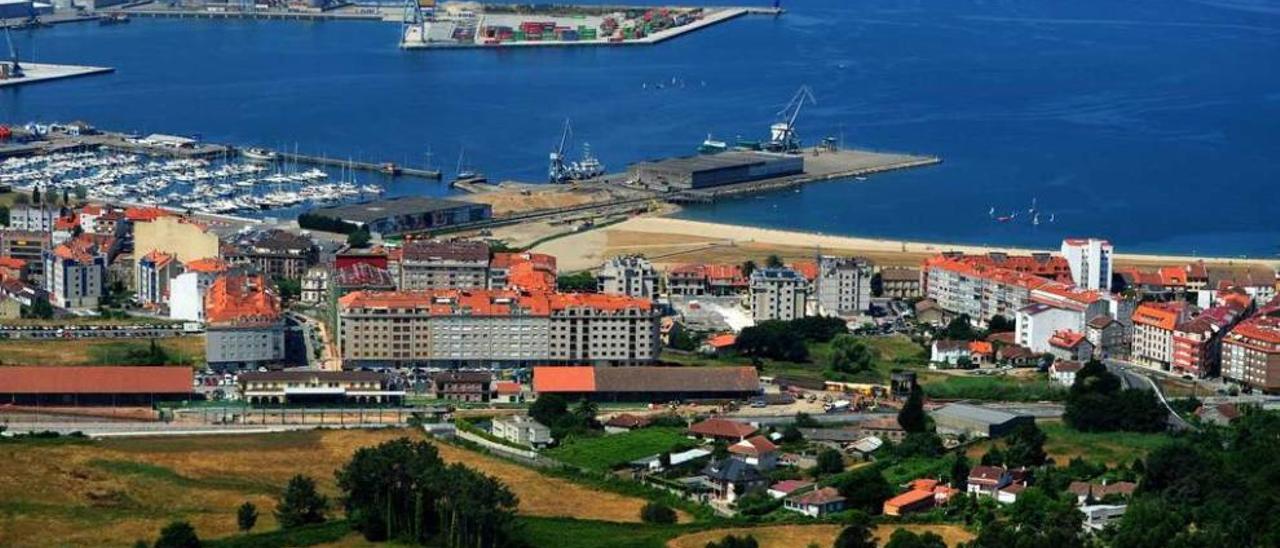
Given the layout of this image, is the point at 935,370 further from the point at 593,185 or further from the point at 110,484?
the point at 593,185

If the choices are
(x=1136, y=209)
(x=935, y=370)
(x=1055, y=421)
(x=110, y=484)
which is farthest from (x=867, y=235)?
(x=110, y=484)

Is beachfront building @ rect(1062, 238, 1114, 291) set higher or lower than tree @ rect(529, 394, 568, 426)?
higher

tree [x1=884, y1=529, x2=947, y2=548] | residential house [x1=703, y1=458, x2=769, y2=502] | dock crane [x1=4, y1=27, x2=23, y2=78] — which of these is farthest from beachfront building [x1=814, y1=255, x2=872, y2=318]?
dock crane [x1=4, y1=27, x2=23, y2=78]

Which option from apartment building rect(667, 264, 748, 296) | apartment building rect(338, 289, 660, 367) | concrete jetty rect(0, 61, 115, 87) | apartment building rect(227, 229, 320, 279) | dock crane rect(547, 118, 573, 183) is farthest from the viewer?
concrete jetty rect(0, 61, 115, 87)

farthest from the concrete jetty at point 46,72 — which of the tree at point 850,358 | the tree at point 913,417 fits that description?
the tree at point 913,417

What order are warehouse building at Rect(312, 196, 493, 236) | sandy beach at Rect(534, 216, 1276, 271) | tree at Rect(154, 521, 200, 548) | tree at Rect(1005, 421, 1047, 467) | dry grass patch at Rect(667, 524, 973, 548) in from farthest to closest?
warehouse building at Rect(312, 196, 493, 236) → sandy beach at Rect(534, 216, 1276, 271) → tree at Rect(1005, 421, 1047, 467) → dry grass patch at Rect(667, 524, 973, 548) → tree at Rect(154, 521, 200, 548)

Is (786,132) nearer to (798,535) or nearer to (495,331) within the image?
(495,331)

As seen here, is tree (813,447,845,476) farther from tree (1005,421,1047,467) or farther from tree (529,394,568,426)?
tree (529,394,568,426)

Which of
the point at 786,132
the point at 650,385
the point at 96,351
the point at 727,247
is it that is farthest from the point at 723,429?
the point at 786,132
